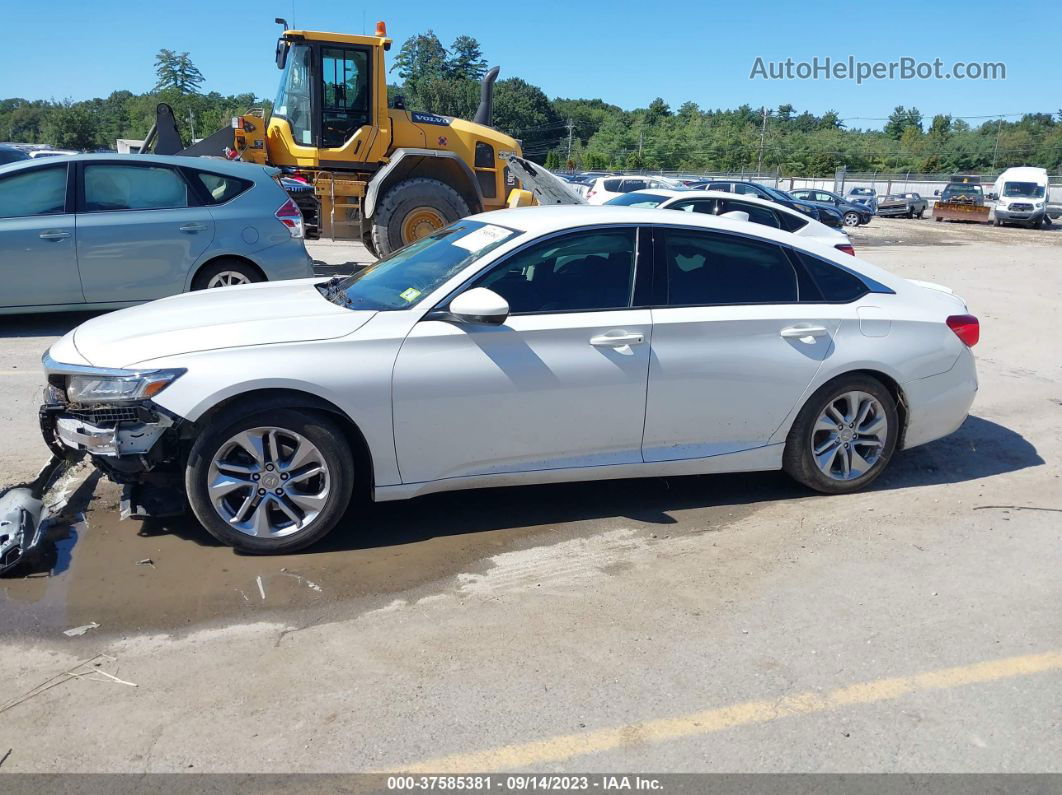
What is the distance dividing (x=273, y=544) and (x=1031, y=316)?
10.8 metres

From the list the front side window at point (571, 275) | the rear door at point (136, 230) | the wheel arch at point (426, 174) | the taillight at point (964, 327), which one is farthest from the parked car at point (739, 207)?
the front side window at point (571, 275)

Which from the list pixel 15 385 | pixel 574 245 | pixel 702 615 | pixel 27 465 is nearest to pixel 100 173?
pixel 15 385

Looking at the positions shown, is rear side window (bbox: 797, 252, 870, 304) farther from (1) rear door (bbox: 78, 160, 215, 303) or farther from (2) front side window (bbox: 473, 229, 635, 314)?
(1) rear door (bbox: 78, 160, 215, 303)

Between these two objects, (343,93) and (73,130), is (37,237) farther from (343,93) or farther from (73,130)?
(73,130)

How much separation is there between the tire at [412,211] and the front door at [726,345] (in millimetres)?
8073

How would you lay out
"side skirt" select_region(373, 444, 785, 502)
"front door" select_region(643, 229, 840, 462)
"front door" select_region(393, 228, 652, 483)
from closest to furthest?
"front door" select_region(393, 228, 652, 483)
"side skirt" select_region(373, 444, 785, 502)
"front door" select_region(643, 229, 840, 462)

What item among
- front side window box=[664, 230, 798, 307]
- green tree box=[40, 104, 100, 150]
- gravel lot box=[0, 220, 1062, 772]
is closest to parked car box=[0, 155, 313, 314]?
gravel lot box=[0, 220, 1062, 772]

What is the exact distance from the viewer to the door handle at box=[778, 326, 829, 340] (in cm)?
482

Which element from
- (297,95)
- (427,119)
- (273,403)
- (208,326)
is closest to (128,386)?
(208,326)

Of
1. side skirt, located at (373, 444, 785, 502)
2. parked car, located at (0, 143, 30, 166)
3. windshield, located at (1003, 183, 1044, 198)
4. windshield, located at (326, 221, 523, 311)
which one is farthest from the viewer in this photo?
windshield, located at (1003, 183, 1044, 198)

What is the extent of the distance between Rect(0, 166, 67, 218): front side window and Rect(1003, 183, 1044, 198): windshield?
40644mm

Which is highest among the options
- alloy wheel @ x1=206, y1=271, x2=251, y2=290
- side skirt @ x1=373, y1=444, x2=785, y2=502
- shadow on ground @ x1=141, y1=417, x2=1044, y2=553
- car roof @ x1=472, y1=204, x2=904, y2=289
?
car roof @ x1=472, y1=204, x2=904, y2=289

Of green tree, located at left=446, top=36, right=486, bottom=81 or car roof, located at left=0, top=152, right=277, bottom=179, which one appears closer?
car roof, located at left=0, top=152, right=277, bottom=179

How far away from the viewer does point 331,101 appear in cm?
1264
